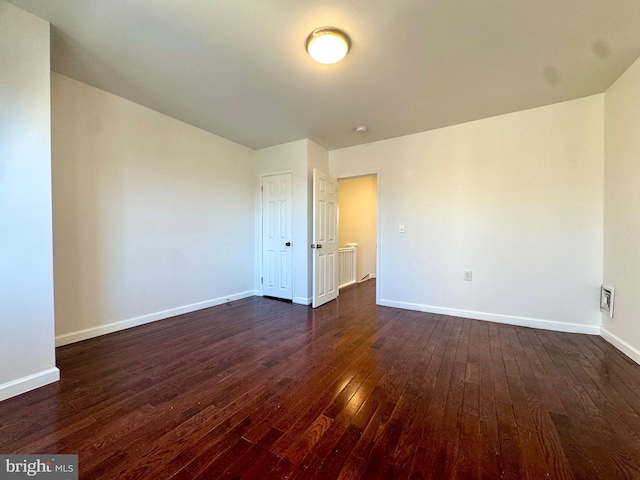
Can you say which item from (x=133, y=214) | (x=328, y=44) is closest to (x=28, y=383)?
(x=133, y=214)

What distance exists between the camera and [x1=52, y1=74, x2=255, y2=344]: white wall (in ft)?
8.01

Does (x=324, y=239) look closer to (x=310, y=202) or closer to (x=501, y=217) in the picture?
(x=310, y=202)

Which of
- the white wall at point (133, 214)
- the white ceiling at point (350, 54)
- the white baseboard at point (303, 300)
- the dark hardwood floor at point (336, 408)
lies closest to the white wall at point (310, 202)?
the white baseboard at point (303, 300)

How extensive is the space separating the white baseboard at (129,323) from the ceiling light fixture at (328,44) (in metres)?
3.26

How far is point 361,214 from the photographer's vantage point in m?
6.56

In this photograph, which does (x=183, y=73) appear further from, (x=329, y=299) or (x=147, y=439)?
(x=329, y=299)

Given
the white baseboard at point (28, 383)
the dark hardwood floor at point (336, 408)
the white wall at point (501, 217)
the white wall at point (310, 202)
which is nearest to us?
the dark hardwood floor at point (336, 408)

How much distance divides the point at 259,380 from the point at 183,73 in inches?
107

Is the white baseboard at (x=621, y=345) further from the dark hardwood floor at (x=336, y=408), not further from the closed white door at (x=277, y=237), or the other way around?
the closed white door at (x=277, y=237)

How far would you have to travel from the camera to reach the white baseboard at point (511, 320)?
9.05ft

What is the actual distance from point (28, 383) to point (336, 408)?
208cm

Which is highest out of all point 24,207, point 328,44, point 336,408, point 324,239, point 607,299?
point 328,44

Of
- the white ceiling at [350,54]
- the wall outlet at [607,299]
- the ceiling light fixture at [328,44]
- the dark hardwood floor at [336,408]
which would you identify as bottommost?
the dark hardwood floor at [336,408]

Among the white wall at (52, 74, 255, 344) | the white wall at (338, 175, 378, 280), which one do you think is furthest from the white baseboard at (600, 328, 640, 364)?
the white wall at (52, 74, 255, 344)
